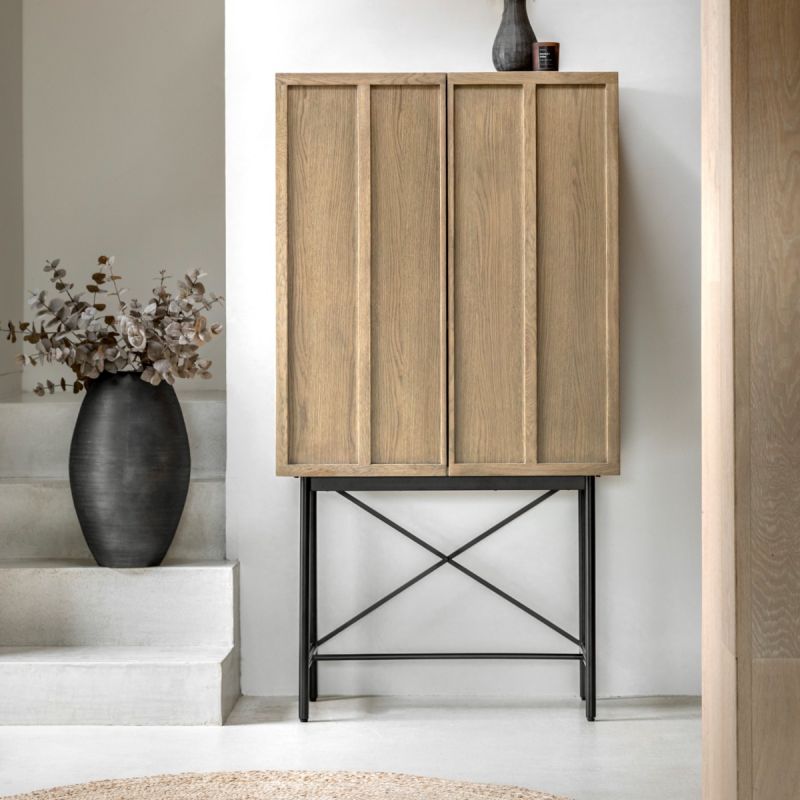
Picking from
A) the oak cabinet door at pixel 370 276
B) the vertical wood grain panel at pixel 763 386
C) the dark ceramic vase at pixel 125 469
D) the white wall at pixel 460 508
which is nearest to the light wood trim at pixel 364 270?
the oak cabinet door at pixel 370 276

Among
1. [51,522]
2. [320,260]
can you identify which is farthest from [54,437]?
[320,260]

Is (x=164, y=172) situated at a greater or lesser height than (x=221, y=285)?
greater

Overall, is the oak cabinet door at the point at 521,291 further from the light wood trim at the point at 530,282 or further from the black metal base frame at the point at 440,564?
the black metal base frame at the point at 440,564

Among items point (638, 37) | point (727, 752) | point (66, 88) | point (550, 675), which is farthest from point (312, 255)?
point (66, 88)

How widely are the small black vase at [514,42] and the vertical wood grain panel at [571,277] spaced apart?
0.17 meters

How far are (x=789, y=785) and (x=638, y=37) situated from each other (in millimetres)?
2488

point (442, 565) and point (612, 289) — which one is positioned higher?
point (612, 289)

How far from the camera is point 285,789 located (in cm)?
261

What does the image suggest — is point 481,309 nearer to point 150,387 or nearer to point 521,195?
point 521,195

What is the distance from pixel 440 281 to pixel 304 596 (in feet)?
3.46

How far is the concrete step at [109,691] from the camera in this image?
3141 millimetres

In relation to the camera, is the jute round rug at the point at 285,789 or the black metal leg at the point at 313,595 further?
the black metal leg at the point at 313,595

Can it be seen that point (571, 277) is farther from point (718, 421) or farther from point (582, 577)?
point (718, 421)

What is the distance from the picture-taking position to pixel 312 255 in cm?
316
